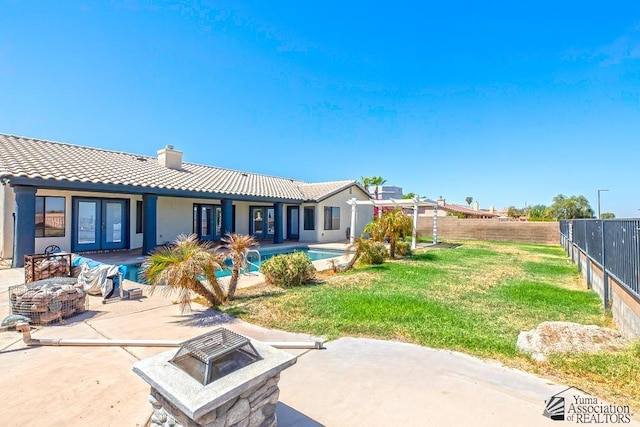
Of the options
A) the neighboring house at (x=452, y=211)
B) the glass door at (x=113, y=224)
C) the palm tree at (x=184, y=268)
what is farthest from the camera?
the neighboring house at (x=452, y=211)

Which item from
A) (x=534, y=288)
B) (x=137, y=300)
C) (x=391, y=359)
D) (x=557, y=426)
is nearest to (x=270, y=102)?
(x=137, y=300)

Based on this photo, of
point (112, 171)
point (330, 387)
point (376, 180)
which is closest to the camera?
point (330, 387)

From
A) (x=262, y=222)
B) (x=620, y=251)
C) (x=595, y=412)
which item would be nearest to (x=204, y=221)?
(x=262, y=222)

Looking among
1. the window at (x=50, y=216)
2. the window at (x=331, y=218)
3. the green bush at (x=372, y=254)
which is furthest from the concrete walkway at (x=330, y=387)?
the window at (x=331, y=218)

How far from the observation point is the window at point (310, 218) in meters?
23.0

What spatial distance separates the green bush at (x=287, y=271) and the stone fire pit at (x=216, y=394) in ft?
21.7

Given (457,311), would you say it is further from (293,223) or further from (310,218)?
(293,223)

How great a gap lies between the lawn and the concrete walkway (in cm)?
52

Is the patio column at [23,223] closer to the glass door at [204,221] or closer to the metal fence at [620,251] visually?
the glass door at [204,221]

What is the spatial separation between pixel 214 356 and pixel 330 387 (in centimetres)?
180

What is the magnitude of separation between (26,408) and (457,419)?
4456 millimetres

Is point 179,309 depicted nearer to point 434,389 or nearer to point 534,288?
point 434,389

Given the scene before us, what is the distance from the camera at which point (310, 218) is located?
23297mm

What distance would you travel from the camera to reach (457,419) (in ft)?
10.0
